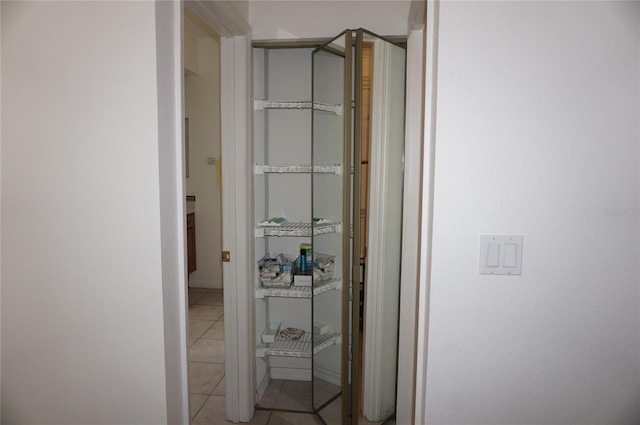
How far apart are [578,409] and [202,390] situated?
7.10 feet

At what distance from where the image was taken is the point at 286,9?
2.08 m

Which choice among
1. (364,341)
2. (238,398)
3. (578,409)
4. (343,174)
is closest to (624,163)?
(578,409)

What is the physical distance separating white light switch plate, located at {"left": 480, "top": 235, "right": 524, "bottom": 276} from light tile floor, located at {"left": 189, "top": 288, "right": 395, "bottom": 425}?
4.53 feet

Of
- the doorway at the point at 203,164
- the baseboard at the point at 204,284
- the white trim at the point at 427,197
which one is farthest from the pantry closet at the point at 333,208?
the baseboard at the point at 204,284

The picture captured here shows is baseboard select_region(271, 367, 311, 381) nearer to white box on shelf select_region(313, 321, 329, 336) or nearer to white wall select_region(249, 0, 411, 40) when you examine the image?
white box on shelf select_region(313, 321, 329, 336)

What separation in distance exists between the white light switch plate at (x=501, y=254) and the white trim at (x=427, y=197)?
6.0 inches

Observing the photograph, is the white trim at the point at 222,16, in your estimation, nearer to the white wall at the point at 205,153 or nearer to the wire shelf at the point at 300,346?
the wire shelf at the point at 300,346

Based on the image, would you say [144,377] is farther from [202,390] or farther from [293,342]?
[202,390]

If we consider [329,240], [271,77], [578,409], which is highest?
[271,77]

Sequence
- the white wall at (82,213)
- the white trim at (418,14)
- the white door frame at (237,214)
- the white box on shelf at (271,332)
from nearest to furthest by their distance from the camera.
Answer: the white wall at (82,213), the white trim at (418,14), the white door frame at (237,214), the white box on shelf at (271,332)

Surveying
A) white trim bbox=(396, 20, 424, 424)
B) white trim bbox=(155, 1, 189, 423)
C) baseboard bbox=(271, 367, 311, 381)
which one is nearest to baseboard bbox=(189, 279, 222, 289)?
baseboard bbox=(271, 367, 311, 381)

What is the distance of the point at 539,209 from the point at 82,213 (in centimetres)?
140

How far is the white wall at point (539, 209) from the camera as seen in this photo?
104 centimetres

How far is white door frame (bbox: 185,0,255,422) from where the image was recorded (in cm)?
206
